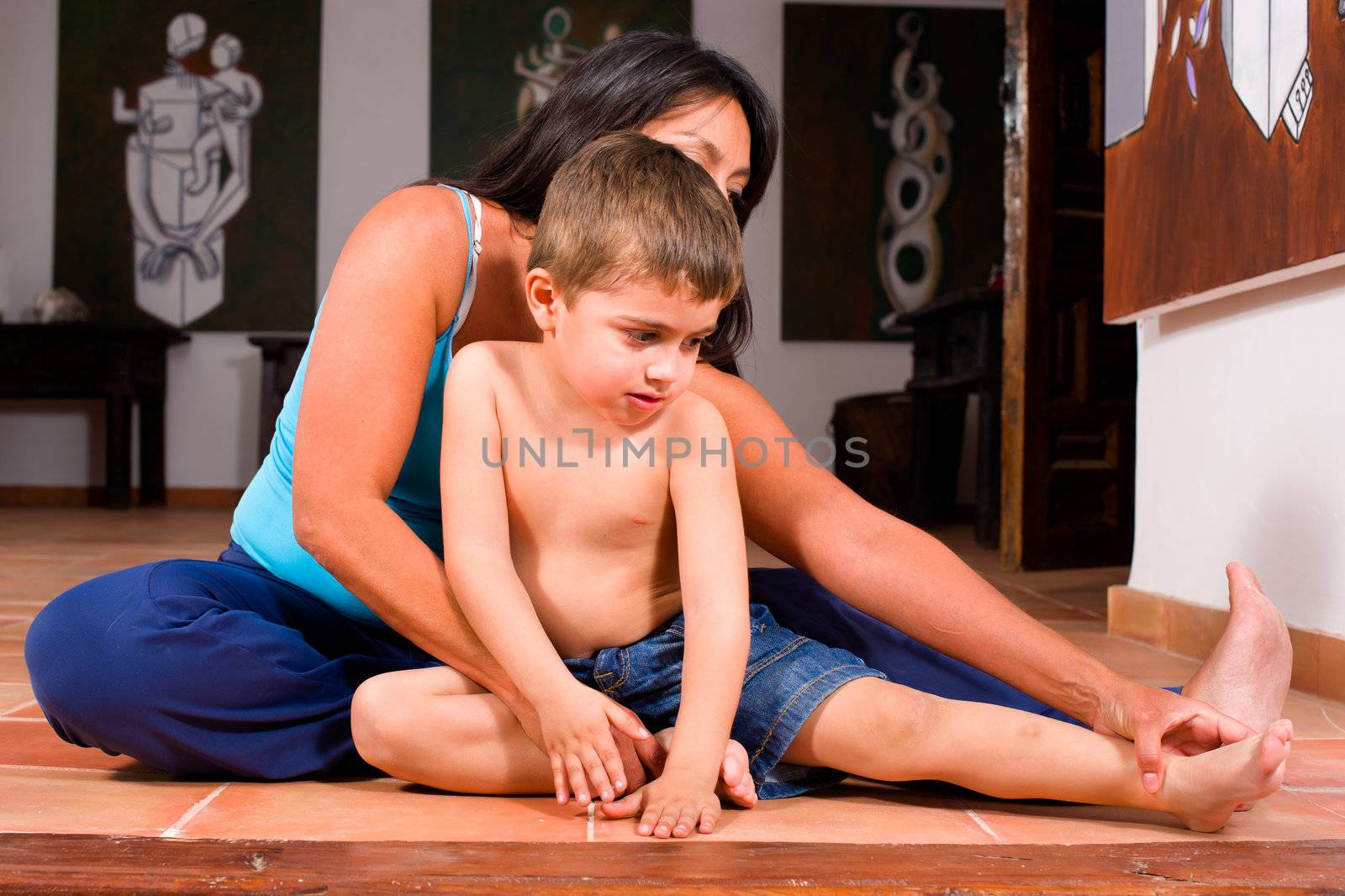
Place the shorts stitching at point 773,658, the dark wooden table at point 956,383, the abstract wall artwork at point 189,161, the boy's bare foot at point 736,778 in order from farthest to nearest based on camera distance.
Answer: the abstract wall artwork at point 189,161 < the dark wooden table at point 956,383 < the shorts stitching at point 773,658 < the boy's bare foot at point 736,778

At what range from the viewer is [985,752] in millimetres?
985

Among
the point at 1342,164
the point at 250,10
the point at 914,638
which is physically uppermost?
the point at 250,10

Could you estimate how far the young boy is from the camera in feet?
3.09

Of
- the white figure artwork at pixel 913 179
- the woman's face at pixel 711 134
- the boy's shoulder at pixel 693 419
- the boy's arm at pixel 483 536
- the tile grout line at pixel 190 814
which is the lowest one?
the tile grout line at pixel 190 814

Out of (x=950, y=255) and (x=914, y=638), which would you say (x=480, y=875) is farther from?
(x=950, y=255)

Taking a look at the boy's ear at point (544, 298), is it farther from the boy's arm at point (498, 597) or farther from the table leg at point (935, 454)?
the table leg at point (935, 454)

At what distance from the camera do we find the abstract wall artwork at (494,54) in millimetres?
5734

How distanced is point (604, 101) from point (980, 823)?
0.83 metres

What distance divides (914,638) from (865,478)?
406 cm

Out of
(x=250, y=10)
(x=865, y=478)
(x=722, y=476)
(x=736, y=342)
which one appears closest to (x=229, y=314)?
(x=250, y=10)

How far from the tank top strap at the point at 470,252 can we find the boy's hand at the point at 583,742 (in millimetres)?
442

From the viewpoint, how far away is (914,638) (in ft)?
4.01

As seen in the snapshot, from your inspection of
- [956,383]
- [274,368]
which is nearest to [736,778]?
[956,383]

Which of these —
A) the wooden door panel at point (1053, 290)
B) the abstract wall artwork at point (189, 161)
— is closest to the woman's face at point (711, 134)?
the wooden door panel at point (1053, 290)
